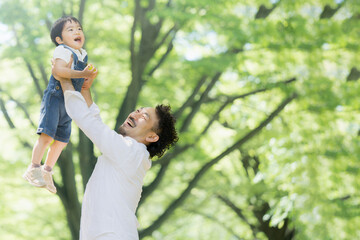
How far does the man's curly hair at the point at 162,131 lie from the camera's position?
311 cm

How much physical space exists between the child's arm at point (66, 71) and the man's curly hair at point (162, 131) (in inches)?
24.6

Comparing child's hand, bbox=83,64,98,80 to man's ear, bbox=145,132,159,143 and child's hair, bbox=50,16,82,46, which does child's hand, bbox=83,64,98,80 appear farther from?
man's ear, bbox=145,132,159,143

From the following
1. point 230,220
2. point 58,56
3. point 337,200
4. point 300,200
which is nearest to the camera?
point 58,56

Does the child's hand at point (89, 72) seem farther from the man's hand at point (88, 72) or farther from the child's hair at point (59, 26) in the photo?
the child's hair at point (59, 26)

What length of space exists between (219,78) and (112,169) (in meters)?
6.01

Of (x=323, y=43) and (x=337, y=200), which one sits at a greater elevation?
(x=323, y=43)

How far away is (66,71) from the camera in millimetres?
2596

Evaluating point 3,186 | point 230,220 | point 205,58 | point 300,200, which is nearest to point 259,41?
point 205,58

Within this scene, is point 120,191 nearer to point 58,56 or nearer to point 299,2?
point 58,56

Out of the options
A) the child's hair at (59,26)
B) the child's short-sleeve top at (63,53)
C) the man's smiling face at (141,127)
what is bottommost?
the man's smiling face at (141,127)

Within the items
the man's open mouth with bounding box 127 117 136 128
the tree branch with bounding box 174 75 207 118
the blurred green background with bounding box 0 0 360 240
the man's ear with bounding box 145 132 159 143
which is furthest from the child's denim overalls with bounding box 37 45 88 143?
the tree branch with bounding box 174 75 207 118

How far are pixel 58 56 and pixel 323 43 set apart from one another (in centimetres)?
566

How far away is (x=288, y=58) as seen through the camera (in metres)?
8.27

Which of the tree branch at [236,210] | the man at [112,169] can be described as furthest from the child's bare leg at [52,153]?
the tree branch at [236,210]
